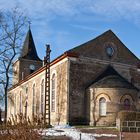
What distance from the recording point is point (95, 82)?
36.5m

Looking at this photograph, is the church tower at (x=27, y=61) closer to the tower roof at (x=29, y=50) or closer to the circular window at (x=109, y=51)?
the tower roof at (x=29, y=50)

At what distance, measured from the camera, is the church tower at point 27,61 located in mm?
62062

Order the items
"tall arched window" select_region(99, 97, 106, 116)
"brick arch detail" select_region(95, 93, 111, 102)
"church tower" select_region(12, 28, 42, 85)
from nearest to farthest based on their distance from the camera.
Answer: "brick arch detail" select_region(95, 93, 111, 102)
"tall arched window" select_region(99, 97, 106, 116)
"church tower" select_region(12, 28, 42, 85)

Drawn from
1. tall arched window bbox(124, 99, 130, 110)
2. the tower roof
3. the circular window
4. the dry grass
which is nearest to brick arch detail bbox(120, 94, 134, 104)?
tall arched window bbox(124, 99, 130, 110)

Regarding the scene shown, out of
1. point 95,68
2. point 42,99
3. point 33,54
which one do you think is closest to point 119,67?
point 95,68

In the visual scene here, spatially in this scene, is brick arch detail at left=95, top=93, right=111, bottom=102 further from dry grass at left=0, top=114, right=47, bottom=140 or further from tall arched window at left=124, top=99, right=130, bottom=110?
dry grass at left=0, top=114, right=47, bottom=140

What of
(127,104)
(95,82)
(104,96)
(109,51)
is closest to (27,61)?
(109,51)

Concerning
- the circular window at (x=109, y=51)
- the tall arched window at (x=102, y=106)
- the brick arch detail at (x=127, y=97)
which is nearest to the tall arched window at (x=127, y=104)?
the brick arch detail at (x=127, y=97)

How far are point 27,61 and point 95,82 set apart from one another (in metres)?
28.4

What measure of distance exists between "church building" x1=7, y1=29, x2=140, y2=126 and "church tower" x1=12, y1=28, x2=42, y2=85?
21.7 m

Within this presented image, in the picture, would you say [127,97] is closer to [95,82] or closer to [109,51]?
[95,82]

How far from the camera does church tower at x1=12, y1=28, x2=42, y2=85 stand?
62062mm

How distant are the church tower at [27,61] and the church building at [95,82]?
71.3 ft

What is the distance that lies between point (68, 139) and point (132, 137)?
172 inches
